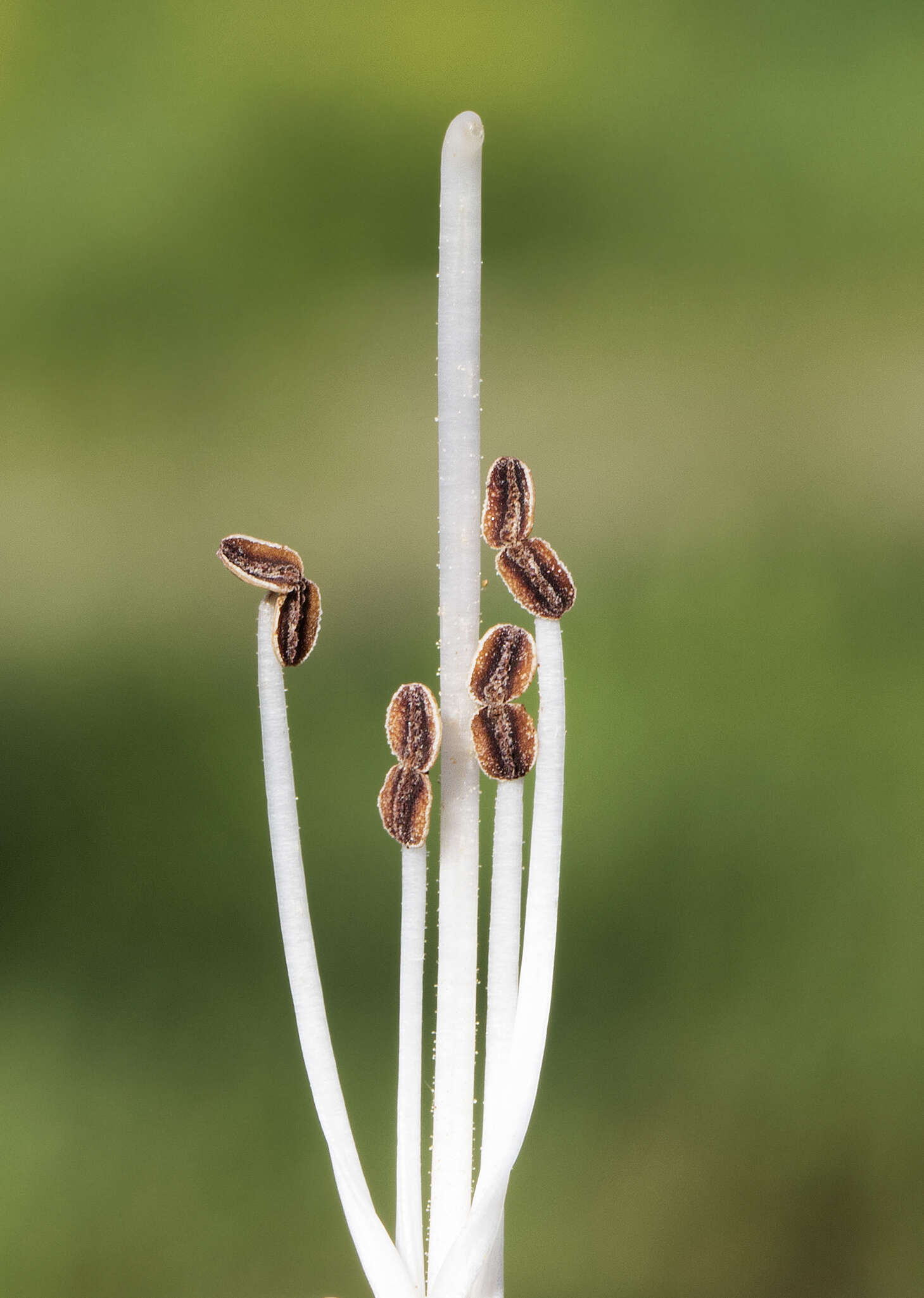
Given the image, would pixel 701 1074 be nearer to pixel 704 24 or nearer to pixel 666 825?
pixel 666 825

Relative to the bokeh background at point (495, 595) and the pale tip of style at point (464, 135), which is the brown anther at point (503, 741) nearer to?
the pale tip of style at point (464, 135)

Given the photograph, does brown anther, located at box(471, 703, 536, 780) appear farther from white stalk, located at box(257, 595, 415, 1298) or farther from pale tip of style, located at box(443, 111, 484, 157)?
pale tip of style, located at box(443, 111, 484, 157)

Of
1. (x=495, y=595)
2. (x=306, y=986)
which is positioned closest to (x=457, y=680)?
(x=306, y=986)

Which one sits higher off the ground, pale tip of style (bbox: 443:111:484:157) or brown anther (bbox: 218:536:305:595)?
pale tip of style (bbox: 443:111:484:157)

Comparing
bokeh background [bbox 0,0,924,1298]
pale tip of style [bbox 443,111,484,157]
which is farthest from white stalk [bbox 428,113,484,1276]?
bokeh background [bbox 0,0,924,1298]

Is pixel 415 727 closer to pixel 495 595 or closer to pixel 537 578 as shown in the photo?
pixel 537 578

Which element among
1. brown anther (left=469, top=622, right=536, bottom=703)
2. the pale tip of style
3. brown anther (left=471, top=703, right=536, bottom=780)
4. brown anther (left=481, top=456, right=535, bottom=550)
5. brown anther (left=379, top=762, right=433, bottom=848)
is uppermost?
the pale tip of style
